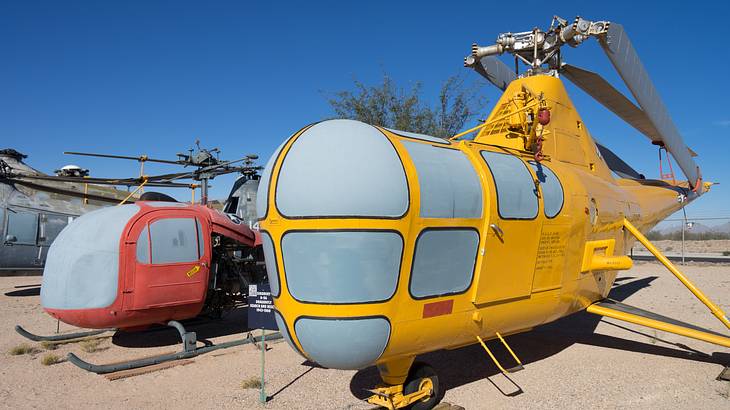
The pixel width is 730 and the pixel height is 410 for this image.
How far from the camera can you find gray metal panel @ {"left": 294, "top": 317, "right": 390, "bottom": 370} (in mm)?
3785

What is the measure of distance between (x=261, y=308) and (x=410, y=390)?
7.06 feet

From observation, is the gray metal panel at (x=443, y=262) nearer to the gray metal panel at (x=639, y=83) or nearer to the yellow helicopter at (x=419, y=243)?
the yellow helicopter at (x=419, y=243)

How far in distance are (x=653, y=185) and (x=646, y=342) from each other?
5.89 meters

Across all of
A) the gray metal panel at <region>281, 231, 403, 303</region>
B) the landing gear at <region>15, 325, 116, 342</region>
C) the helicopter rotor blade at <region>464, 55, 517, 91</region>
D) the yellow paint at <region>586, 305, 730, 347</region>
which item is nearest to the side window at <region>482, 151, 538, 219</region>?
the gray metal panel at <region>281, 231, 403, 303</region>

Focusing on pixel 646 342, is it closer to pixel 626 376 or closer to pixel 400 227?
pixel 626 376

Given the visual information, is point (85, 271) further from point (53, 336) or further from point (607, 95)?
point (607, 95)

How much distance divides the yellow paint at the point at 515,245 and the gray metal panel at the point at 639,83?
0.88m

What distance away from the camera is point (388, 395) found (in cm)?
445

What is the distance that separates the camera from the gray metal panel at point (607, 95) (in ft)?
31.3

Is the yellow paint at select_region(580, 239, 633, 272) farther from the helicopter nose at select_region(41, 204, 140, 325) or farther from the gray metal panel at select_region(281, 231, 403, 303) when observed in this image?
the helicopter nose at select_region(41, 204, 140, 325)

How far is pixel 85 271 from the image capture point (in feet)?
22.9

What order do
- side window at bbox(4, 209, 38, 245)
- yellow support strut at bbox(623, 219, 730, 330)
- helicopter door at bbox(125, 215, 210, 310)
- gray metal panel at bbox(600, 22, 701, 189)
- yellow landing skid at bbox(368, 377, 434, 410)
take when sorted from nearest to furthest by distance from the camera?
1. yellow landing skid at bbox(368, 377, 434, 410)
2. yellow support strut at bbox(623, 219, 730, 330)
3. gray metal panel at bbox(600, 22, 701, 189)
4. helicopter door at bbox(125, 215, 210, 310)
5. side window at bbox(4, 209, 38, 245)

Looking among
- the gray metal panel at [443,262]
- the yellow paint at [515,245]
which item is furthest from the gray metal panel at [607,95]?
the gray metal panel at [443,262]

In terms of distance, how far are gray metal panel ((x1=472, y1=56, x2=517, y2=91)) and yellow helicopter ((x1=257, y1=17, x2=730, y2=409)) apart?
3532mm
